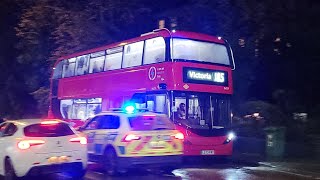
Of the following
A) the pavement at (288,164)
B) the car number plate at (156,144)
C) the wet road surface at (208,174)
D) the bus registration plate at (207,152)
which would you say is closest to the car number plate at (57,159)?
the wet road surface at (208,174)

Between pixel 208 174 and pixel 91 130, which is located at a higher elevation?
pixel 91 130

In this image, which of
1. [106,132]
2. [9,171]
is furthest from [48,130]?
[106,132]

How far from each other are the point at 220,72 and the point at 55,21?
46.4ft

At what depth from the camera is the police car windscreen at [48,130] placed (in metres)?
10.9

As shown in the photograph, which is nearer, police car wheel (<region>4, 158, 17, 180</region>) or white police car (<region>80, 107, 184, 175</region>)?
police car wheel (<region>4, 158, 17, 180</region>)

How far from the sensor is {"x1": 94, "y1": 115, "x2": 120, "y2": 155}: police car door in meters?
12.5

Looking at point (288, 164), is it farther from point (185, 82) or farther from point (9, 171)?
point (9, 171)

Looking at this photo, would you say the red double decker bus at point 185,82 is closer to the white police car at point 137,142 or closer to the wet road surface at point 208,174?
the wet road surface at point 208,174

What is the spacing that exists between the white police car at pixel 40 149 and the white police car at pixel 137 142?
1126 millimetres

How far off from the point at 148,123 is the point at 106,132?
1.22 metres

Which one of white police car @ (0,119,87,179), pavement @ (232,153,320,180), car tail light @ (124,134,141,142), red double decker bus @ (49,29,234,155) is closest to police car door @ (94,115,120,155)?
car tail light @ (124,134,141,142)

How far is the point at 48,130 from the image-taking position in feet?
36.6

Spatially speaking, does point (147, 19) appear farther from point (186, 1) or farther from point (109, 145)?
point (109, 145)

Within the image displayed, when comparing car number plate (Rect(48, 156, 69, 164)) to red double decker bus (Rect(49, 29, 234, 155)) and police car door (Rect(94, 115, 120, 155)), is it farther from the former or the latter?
red double decker bus (Rect(49, 29, 234, 155))
